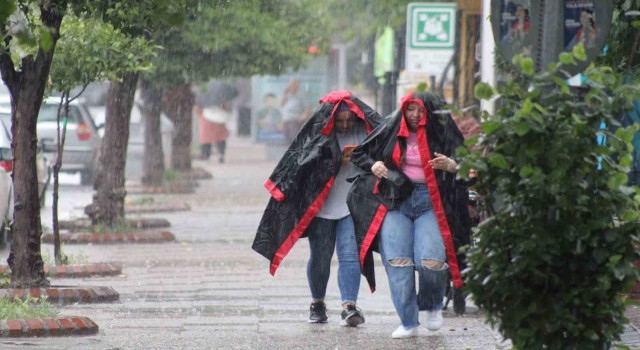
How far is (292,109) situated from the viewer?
42000 mm

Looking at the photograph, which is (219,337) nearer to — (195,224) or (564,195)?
(564,195)

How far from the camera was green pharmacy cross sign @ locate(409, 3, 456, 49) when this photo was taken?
17.3 m

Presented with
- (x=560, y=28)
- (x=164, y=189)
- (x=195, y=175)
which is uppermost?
(x=560, y=28)

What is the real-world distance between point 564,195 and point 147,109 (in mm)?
20212

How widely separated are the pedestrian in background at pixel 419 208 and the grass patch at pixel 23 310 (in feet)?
7.11

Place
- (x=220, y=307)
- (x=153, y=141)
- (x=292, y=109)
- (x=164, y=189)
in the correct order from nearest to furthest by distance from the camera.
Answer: (x=220, y=307) < (x=164, y=189) < (x=153, y=141) < (x=292, y=109)

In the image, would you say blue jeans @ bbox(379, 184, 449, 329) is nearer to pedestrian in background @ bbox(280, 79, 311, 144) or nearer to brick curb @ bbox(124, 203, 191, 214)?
brick curb @ bbox(124, 203, 191, 214)

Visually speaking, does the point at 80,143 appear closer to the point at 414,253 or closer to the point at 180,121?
the point at 180,121

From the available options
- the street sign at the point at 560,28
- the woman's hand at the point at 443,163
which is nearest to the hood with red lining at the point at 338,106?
the woman's hand at the point at 443,163

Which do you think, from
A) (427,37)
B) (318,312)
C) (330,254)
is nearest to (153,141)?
(427,37)

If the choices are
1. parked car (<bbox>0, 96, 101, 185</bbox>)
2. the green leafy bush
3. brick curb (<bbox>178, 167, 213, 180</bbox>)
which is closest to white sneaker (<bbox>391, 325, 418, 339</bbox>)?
the green leafy bush

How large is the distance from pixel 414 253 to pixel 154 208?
12.7 metres

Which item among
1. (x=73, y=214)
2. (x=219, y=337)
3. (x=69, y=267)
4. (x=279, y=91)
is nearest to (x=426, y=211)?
(x=219, y=337)

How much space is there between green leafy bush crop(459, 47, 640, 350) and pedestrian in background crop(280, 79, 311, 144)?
34.9 meters
